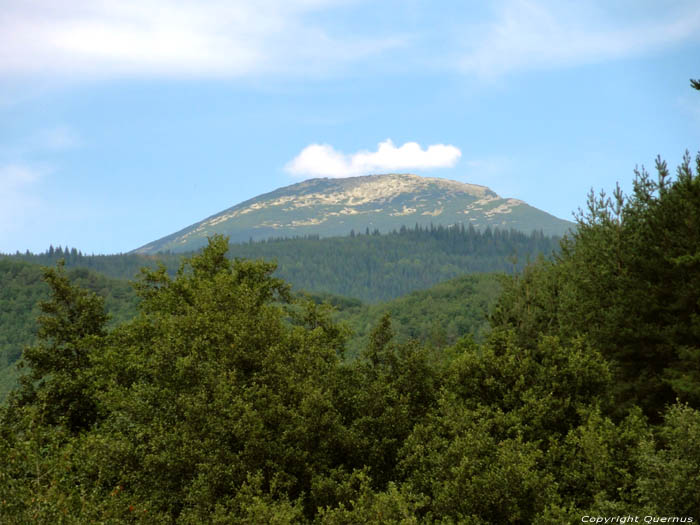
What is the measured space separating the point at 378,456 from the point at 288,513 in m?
6.55

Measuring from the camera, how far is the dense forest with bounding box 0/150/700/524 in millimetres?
20203

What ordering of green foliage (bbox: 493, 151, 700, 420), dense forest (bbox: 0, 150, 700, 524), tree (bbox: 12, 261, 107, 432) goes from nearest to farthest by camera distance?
dense forest (bbox: 0, 150, 700, 524) < green foliage (bbox: 493, 151, 700, 420) < tree (bbox: 12, 261, 107, 432)

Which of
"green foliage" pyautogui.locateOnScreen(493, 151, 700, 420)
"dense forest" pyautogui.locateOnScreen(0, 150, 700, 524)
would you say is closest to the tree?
"dense forest" pyautogui.locateOnScreen(0, 150, 700, 524)

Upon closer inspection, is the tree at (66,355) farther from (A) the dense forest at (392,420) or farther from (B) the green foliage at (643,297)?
(B) the green foliage at (643,297)

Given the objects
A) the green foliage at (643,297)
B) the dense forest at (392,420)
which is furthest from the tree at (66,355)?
the green foliage at (643,297)

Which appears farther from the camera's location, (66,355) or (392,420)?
(66,355)

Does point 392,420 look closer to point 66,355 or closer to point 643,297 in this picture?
point 643,297

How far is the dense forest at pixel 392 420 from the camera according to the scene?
2020 cm

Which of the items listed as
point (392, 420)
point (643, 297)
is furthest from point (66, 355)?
point (643, 297)

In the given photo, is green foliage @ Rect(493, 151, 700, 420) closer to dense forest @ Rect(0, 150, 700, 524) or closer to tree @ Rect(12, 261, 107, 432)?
dense forest @ Rect(0, 150, 700, 524)

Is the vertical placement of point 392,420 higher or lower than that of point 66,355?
lower

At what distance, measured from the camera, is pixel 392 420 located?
2522 cm

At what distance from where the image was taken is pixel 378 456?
2467cm

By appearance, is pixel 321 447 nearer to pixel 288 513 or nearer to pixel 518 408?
pixel 288 513
